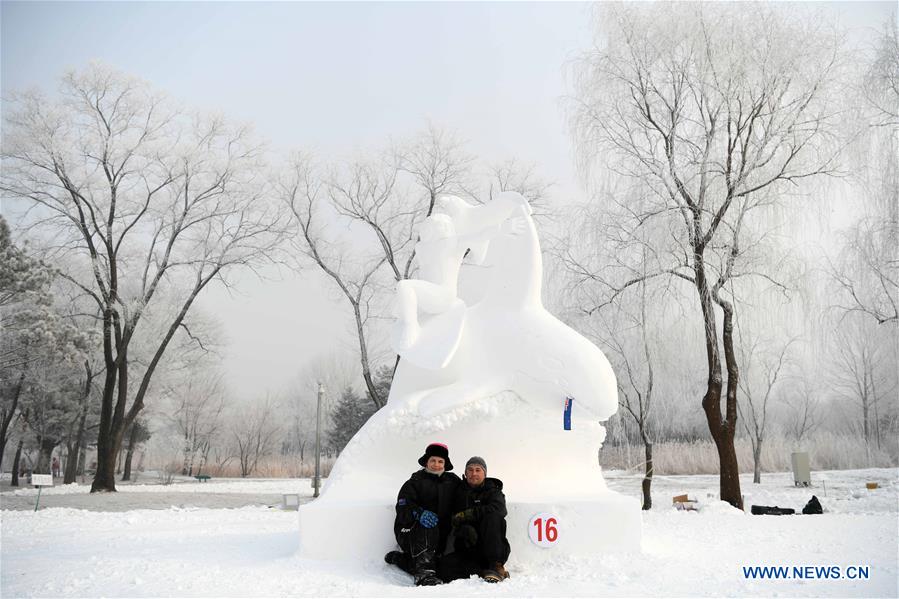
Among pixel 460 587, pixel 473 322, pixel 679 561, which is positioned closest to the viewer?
pixel 460 587

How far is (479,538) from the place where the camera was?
4488mm

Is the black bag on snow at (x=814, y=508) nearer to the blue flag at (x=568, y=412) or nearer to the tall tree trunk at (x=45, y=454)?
the blue flag at (x=568, y=412)

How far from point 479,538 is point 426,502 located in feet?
1.49

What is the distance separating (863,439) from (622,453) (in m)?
8.40

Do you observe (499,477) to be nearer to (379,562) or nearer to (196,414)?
(379,562)

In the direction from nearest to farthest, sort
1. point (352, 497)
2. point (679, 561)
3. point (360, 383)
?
point (679, 561) < point (352, 497) < point (360, 383)

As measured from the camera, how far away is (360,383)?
3453 cm

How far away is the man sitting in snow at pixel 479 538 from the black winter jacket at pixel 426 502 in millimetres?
86

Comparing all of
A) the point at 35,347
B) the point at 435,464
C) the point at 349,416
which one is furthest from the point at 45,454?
the point at 435,464

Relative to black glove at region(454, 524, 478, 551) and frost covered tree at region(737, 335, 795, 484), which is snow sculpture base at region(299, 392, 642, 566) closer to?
black glove at region(454, 524, 478, 551)

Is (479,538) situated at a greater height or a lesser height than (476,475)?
lesser

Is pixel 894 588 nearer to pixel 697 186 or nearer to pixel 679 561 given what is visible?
pixel 679 561

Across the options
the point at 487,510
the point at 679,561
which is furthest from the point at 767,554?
the point at 487,510

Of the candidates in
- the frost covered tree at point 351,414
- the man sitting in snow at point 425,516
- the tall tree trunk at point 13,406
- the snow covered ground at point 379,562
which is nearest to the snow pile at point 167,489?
the tall tree trunk at point 13,406
